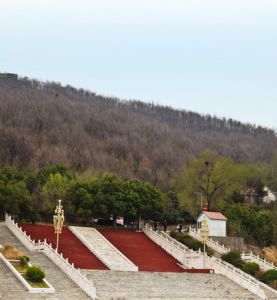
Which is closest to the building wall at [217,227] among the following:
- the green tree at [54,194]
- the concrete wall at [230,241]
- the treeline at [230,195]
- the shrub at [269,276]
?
the concrete wall at [230,241]

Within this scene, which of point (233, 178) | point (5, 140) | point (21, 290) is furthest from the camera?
point (5, 140)

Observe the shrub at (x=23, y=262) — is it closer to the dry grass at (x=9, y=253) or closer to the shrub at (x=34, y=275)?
the dry grass at (x=9, y=253)

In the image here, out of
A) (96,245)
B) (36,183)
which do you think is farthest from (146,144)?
(96,245)

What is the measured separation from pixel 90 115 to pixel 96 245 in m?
76.8

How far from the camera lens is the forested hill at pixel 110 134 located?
3150 inches

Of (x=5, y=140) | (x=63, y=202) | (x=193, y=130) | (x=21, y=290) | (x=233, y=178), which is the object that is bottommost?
(x=21, y=290)

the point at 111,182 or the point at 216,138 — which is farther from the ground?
the point at 216,138

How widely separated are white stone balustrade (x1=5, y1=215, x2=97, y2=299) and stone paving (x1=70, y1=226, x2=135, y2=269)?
3527mm

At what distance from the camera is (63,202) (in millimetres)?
47438

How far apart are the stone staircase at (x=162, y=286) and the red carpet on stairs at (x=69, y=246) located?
2570 millimetres

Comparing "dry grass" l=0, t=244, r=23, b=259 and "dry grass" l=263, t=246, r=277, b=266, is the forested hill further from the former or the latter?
"dry grass" l=0, t=244, r=23, b=259

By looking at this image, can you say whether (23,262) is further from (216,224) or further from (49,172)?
(49,172)

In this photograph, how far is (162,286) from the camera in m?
28.6

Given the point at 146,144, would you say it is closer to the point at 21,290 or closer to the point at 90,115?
the point at 90,115
